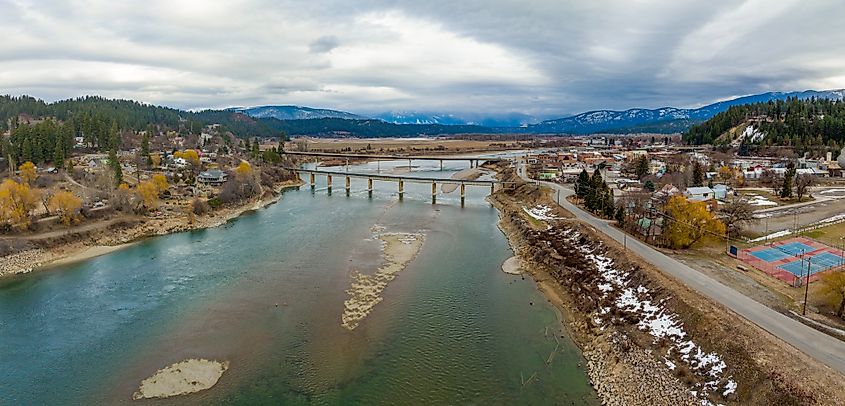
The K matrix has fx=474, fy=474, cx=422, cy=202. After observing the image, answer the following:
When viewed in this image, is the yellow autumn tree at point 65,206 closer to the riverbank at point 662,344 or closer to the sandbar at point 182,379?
the sandbar at point 182,379

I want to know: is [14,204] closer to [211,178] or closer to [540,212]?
[211,178]

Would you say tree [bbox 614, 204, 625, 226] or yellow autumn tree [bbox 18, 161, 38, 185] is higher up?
yellow autumn tree [bbox 18, 161, 38, 185]

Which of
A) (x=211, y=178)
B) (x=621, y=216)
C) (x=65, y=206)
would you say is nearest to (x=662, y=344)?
(x=621, y=216)

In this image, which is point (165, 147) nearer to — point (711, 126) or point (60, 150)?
point (60, 150)

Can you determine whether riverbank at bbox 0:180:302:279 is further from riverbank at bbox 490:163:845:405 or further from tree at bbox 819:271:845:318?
tree at bbox 819:271:845:318

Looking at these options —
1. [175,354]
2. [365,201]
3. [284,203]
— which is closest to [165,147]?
[284,203]

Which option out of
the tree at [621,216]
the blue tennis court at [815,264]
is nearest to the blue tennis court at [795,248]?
the blue tennis court at [815,264]

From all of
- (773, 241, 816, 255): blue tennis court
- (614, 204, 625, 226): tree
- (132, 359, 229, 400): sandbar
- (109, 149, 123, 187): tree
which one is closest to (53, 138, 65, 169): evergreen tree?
(109, 149, 123, 187): tree
